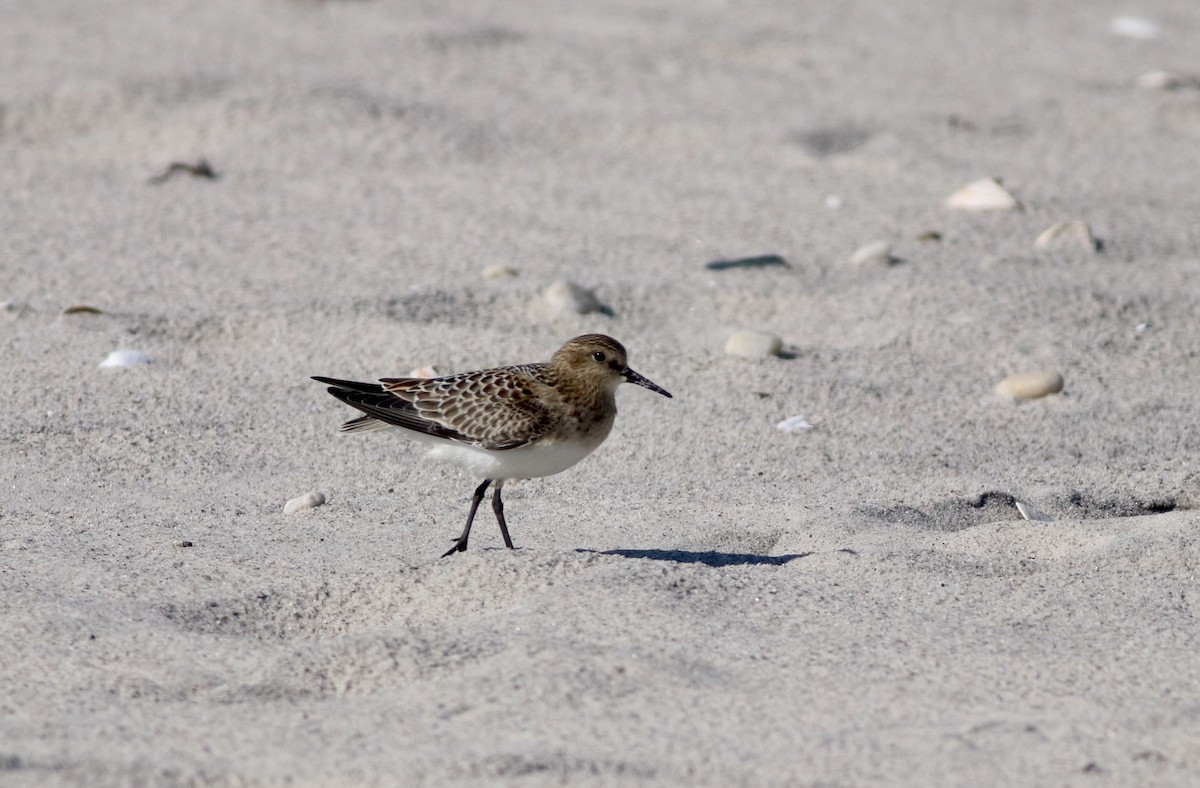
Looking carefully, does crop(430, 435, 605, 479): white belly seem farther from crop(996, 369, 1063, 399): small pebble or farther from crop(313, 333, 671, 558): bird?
crop(996, 369, 1063, 399): small pebble

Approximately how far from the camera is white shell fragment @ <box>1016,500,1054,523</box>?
5.43 m

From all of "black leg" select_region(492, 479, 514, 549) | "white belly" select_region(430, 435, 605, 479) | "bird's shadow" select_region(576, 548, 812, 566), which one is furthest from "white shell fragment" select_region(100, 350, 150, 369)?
"bird's shadow" select_region(576, 548, 812, 566)

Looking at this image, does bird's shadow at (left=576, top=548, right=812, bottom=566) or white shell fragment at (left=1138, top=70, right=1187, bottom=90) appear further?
white shell fragment at (left=1138, top=70, right=1187, bottom=90)

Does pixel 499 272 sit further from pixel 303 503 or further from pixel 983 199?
pixel 983 199

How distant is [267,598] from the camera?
4.55 m

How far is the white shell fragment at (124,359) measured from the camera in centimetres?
654

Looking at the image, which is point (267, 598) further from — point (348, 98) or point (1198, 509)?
point (348, 98)

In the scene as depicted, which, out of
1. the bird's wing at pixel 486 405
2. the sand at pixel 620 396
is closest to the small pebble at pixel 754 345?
the sand at pixel 620 396

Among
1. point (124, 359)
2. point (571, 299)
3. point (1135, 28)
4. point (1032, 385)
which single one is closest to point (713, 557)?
point (1032, 385)

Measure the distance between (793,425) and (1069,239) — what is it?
7.98 feet

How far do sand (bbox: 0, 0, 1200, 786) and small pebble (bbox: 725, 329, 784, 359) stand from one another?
0.24ft

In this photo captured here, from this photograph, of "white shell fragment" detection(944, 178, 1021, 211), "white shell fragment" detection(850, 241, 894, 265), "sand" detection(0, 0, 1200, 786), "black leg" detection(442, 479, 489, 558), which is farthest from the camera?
"white shell fragment" detection(944, 178, 1021, 211)

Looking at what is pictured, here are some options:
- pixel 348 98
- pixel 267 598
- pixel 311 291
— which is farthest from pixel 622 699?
pixel 348 98

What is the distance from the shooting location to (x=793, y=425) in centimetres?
632
